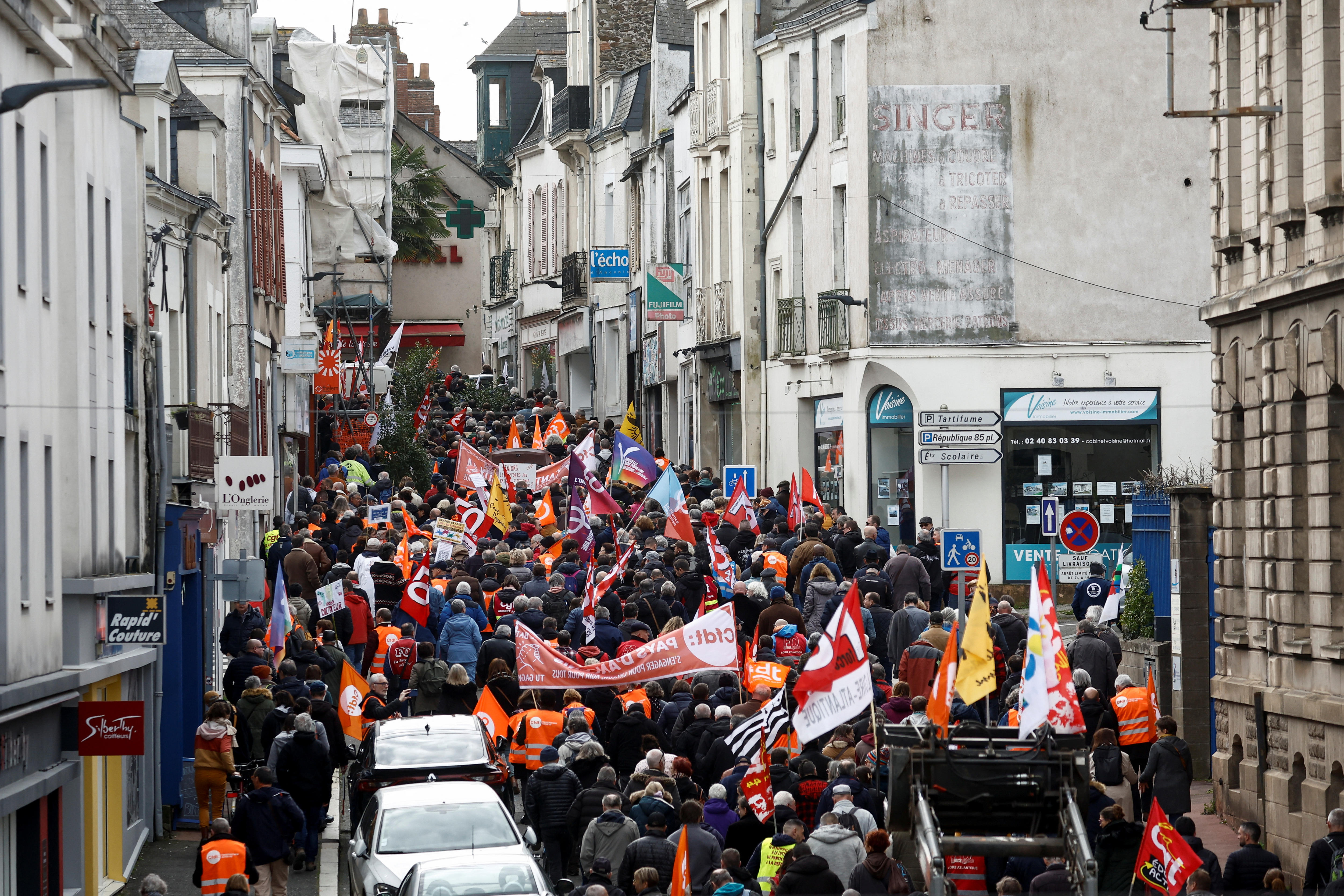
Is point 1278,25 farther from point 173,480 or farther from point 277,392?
point 277,392

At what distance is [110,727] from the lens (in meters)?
16.7

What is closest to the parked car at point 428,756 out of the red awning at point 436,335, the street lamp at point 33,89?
the street lamp at point 33,89

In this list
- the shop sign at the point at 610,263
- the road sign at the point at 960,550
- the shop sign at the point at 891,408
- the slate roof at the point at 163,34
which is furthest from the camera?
the shop sign at the point at 610,263

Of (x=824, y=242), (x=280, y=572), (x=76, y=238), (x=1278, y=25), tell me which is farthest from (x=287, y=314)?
(x=1278, y=25)

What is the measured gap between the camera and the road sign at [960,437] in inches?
1075

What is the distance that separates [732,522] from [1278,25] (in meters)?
13.0

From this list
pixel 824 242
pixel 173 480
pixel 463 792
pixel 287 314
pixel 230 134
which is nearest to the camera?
pixel 463 792

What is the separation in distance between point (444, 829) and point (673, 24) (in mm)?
40071

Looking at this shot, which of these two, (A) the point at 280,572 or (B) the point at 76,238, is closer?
(B) the point at 76,238

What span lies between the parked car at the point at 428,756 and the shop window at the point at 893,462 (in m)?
18.0

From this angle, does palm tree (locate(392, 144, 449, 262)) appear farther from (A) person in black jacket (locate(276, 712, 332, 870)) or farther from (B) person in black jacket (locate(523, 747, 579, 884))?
(B) person in black jacket (locate(523, 747, 579, 884))

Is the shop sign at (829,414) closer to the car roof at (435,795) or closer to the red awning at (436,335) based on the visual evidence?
the car roof at (435,795)

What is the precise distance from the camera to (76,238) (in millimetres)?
17938

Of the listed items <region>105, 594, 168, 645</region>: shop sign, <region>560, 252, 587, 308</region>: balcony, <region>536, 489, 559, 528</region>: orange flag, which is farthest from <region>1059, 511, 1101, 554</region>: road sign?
<region>560, 252, 587, 308</region>: balcony
